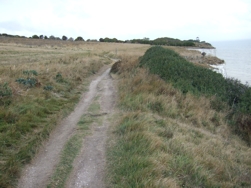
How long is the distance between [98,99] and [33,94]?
9.11 feet

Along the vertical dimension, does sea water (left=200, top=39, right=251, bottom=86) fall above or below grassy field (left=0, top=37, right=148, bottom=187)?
below

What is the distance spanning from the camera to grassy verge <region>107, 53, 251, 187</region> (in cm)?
457

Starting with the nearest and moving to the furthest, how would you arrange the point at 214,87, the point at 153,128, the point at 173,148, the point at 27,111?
the point at 173,148
the point at 153,128
the point at 27,111
the point at 214,87

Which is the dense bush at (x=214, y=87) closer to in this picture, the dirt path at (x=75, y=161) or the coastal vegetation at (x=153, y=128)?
the coastal vegetation at (x=153, y=128)

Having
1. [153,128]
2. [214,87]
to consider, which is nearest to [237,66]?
[214,87]

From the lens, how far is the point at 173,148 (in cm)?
583

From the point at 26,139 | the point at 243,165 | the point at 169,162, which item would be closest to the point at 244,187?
the point at 243,165

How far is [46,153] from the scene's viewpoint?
5410mm

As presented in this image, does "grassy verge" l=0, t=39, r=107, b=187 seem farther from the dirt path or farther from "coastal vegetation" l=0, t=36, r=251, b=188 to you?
the dirt path

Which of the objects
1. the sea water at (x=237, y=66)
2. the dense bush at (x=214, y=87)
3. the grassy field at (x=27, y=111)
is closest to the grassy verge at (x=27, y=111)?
the grassy field at (x=27, y=111)

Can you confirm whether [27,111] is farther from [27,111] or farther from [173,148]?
[173,148]

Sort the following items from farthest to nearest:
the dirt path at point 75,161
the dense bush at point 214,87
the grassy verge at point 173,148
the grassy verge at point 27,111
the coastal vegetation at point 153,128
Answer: the dense bush at point 214,87, the grassy verge at point 27,111, the coastal vegetation at point 153,128, the grassy verge at point 173,148, the dirt path at point 75,161

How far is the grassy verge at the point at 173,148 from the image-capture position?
4570 mm

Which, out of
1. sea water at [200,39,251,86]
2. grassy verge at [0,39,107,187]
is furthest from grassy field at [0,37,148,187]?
sea water at [200,39,251,86]
